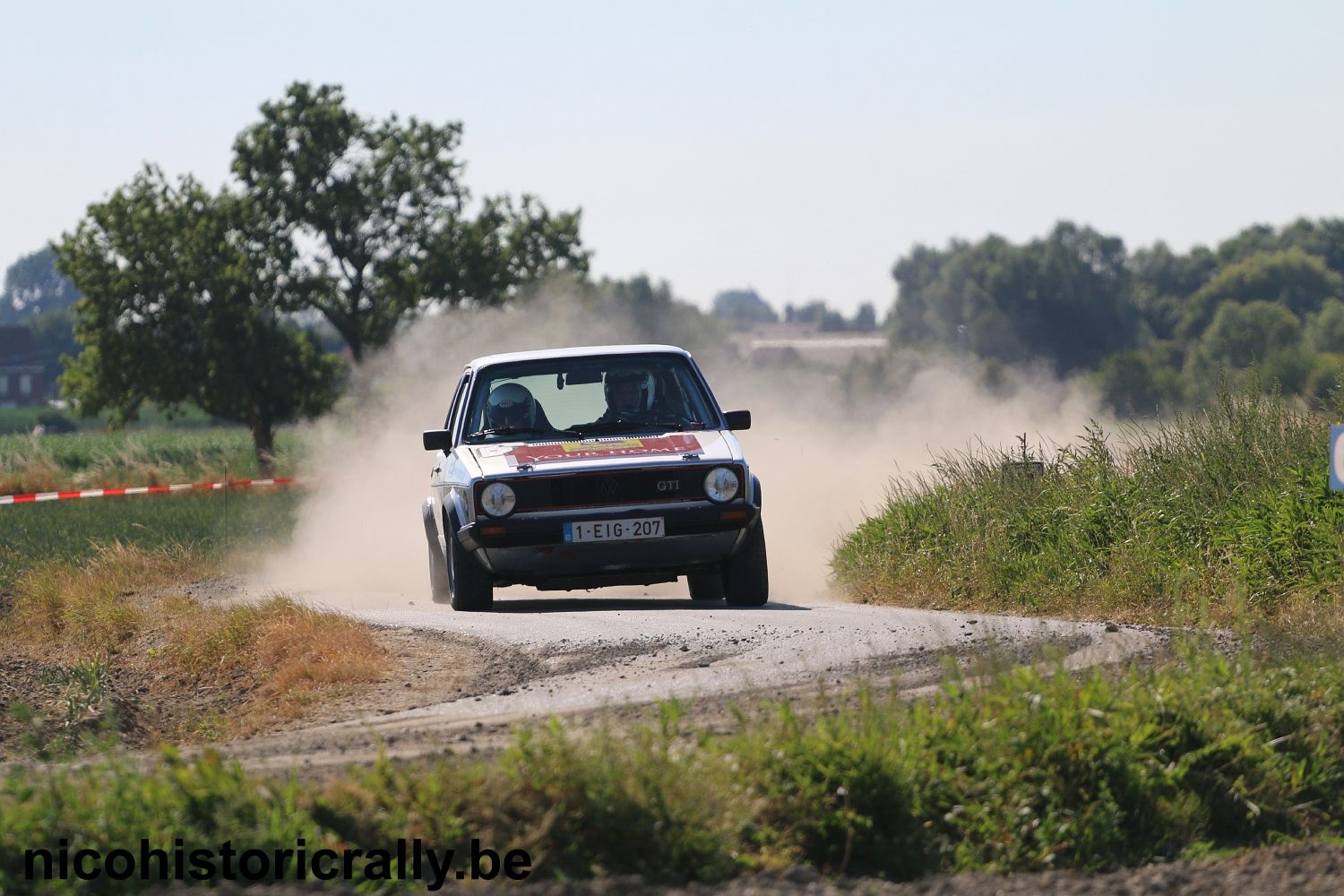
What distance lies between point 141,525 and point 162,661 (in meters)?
11.5

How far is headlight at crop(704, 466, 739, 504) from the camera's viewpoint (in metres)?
12.5

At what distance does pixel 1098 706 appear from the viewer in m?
6.86

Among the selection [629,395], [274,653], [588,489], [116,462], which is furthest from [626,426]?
[116,462]

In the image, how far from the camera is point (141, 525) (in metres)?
24.3

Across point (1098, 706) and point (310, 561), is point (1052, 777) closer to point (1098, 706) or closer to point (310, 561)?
point (1098, 706)

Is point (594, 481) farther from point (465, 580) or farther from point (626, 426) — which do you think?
point (465, 580)

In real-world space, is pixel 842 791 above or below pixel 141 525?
above

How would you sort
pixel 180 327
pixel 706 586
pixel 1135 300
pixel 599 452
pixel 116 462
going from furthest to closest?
pixel 1135 300 → pixel 180 327 → pixel 116 462 → pixel 706 586 → pixel 599 452

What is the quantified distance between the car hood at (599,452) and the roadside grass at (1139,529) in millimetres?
2270

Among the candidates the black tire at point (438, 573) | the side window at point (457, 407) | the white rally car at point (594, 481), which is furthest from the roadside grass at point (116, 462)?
the white rally car at point (594, 481)

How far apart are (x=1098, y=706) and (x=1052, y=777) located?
0.57m

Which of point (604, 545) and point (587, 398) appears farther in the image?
point (587, 398)

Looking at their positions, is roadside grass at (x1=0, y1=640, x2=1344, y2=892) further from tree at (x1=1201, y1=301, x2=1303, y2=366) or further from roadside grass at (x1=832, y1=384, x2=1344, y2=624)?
tree at (x1=1201, y1=301, x2=1303, y2=366)

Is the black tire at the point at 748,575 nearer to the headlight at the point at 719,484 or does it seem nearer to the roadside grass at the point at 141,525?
the headlight at the point at 719,484
